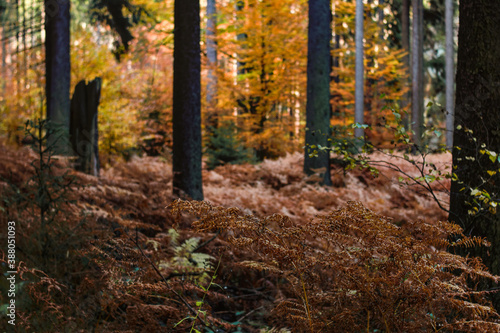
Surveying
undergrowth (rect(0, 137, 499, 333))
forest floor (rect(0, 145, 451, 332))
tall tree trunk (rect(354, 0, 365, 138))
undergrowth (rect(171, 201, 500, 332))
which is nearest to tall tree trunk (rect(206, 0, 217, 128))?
tall tree trunk (rect(354, 0, 365, 138))

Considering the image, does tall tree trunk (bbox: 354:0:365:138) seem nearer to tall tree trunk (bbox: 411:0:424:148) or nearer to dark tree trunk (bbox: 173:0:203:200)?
tall tree trunk (bbox: 411:0:424:148)

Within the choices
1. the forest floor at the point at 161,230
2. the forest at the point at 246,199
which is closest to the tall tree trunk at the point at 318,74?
the forest at the point at 246,199

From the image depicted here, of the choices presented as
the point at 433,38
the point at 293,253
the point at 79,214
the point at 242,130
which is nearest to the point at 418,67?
the point at 242,130

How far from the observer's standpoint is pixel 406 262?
204 centimetres

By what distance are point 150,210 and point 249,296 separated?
2.20 m

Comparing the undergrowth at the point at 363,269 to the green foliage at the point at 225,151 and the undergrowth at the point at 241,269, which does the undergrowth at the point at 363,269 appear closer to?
the undergrowth at the point at 241,269

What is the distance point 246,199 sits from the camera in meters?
6.38

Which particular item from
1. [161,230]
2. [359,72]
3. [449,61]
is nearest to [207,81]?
[359,72]

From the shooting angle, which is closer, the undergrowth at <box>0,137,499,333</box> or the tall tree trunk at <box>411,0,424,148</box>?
the undergrowth at <box>0,137,499,333</box>

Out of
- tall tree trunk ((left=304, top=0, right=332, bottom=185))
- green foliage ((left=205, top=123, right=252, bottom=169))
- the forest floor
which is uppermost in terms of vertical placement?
tall tree trunk ((left=304, top=0, right=332, bottom=185))

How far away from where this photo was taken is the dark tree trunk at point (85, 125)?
299 inches

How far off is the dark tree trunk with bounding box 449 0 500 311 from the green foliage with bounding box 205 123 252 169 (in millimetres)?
8333

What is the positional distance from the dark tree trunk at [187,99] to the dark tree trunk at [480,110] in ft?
12.3

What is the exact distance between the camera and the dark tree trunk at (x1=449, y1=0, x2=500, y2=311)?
325 cm
